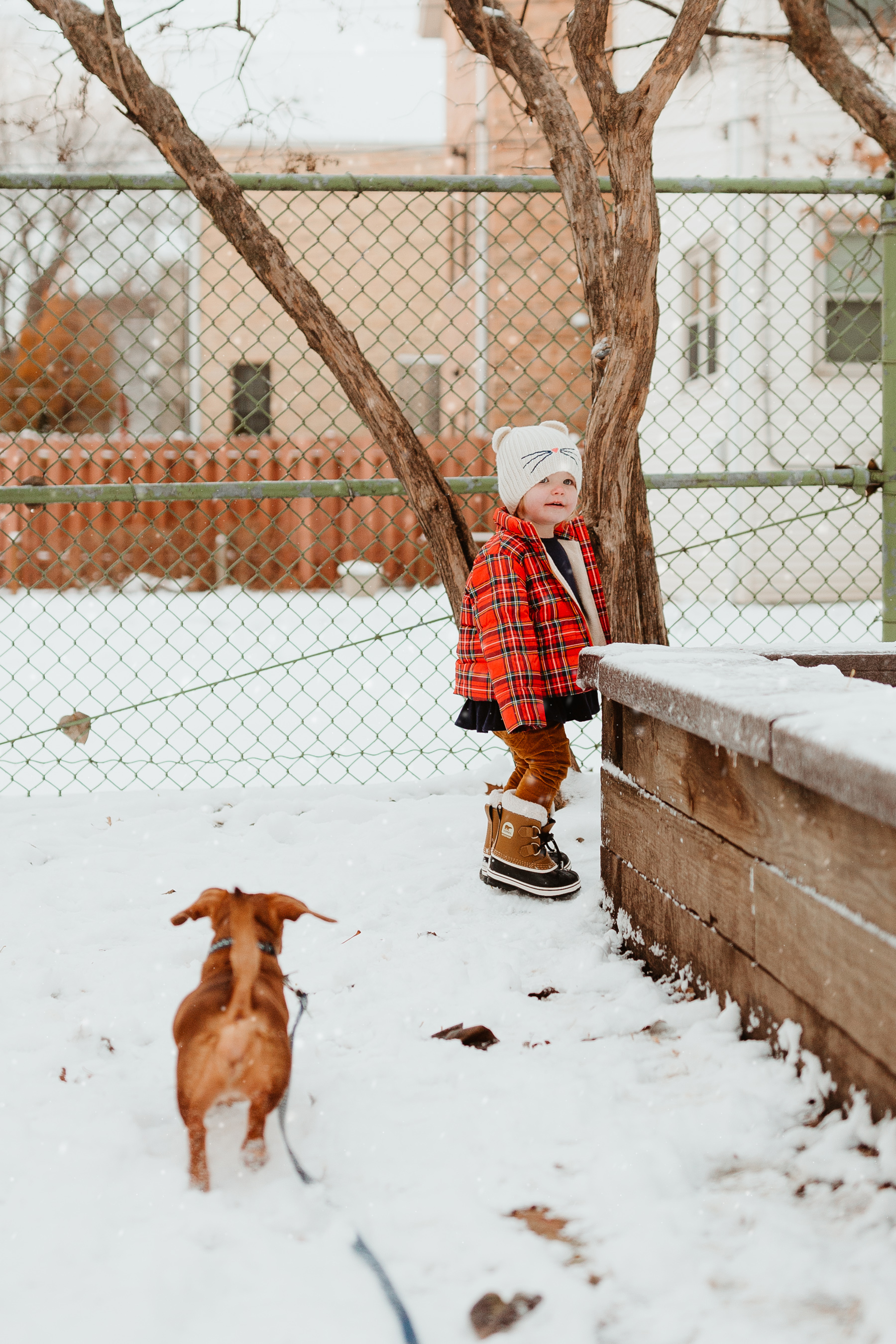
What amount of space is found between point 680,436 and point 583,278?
25.5 feet

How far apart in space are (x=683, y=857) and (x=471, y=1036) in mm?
526

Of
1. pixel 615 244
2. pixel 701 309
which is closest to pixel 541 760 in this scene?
pixel 615 244

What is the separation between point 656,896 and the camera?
2.18 meters

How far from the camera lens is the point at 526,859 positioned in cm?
266

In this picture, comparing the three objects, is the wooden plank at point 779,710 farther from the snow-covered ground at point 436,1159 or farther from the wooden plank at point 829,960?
the snow-covered ground at point 436,1159

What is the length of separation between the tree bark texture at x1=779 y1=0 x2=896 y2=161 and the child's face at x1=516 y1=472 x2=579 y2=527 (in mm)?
1902

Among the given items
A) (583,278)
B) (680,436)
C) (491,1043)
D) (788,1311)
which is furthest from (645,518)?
(680,436)

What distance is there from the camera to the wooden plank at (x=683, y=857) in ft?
5.85

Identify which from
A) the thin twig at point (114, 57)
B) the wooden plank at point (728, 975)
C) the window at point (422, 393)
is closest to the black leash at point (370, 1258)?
the wooden plank at point (728, 975)

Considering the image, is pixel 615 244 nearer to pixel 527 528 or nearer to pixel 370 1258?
pixel 527 528

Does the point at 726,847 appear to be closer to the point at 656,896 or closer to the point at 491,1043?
the point at 656,896

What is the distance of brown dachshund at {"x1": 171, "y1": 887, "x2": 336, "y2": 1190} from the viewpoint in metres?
1.44

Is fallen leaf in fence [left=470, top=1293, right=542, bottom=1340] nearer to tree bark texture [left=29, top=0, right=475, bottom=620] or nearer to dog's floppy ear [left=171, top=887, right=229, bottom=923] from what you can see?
dog's floppy ear [left=171, top=887, right=229, bottom=923]

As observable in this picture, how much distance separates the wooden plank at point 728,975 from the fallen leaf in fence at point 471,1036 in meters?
0.41
